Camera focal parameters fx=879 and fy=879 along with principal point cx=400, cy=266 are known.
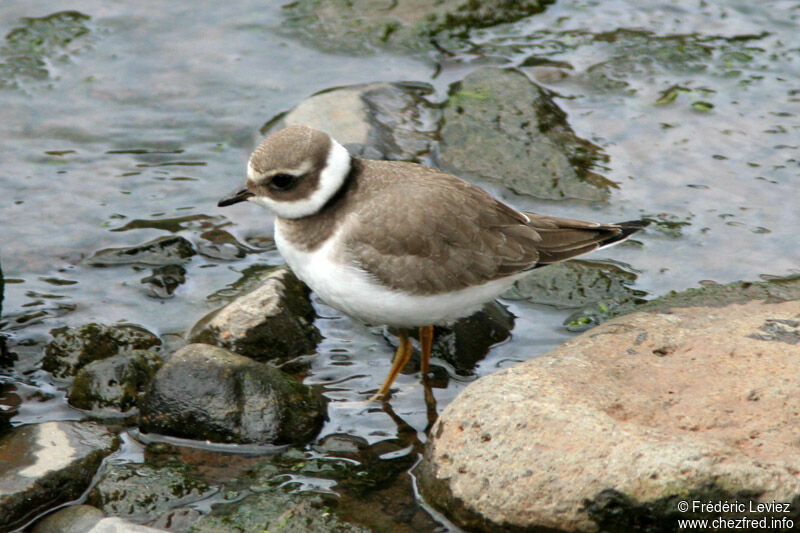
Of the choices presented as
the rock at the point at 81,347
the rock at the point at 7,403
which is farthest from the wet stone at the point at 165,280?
the rock at the point at 7,403

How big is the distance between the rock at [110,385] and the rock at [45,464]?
0.93 feet

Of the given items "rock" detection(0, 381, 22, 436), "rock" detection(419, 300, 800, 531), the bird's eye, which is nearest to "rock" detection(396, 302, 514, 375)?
"rock" detection(419, 300, 800, 531)

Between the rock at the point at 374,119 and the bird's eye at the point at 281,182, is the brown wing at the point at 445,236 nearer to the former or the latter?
the bird's eye at the point at 281,182

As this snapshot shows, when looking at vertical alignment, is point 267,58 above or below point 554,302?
above

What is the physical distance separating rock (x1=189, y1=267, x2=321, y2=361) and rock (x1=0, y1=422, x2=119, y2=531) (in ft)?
3.79

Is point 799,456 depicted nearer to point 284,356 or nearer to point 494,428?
point 494,428

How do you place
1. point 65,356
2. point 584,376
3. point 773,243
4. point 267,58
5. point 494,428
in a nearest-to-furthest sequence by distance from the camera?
point 494,428, point 584,376, point 65,356, point 773,243, point 267,58

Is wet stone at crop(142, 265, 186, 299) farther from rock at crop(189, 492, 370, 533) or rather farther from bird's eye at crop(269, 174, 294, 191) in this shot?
rock at crop(189, 492, 370, 533)

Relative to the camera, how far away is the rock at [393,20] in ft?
36.1

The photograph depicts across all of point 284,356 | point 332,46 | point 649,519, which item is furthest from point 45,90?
point 649,519

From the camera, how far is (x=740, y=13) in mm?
11156

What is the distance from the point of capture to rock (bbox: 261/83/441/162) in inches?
357

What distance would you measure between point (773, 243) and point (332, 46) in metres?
5.79

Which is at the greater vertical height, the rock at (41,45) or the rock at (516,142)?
the rock at (41,45)
